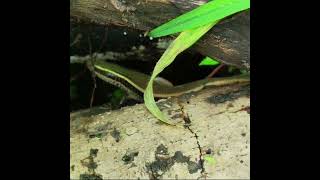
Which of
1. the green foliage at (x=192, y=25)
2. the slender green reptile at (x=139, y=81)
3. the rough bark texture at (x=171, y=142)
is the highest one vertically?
the green foliage at (x=192, y=25)

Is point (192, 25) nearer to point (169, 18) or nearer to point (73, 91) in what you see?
point (169, 18)

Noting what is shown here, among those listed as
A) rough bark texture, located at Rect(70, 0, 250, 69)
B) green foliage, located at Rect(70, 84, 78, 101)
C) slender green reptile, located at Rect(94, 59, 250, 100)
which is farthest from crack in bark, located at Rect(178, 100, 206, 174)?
green foliage, located at Rect(70, 84, 78, 101)

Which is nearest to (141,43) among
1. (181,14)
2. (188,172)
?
(181,14)

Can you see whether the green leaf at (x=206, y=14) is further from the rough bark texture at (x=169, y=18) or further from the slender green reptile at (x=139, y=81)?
the slender green reptile at (x=139, y=81)

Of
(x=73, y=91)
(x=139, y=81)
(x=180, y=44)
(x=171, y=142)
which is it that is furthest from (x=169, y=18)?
(x=73, y=91)

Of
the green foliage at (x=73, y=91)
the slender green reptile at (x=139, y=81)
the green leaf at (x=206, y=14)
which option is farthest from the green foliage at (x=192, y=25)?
the green foliage at (x=73, y=91)
